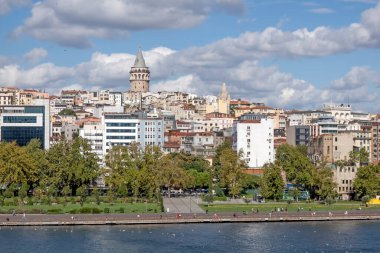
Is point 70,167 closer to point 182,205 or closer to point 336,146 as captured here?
point 182,205

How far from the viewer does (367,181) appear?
7175 cm

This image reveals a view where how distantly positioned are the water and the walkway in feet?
22.5

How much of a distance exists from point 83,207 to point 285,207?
48.1ft

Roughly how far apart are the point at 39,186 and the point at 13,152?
372 cm

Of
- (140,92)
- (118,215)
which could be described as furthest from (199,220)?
(140,92)

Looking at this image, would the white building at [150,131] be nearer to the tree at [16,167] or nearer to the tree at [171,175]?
the tree at [171,175]

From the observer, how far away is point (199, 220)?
59.4 meters

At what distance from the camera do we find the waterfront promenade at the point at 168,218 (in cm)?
5812

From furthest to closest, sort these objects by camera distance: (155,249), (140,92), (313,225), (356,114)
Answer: (140,92), (356,114), (313,225), (155,249)

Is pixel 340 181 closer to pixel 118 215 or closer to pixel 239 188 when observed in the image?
pixel 239 188

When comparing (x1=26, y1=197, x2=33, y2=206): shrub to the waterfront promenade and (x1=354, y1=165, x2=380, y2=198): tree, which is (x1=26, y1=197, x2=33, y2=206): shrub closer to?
the waterfront promenade

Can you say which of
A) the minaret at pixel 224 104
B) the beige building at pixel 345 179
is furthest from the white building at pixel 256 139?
the minaret at pixel 224 104

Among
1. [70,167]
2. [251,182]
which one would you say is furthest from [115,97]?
[70,167]

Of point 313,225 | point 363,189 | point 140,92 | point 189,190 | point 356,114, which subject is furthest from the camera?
point 140,92
